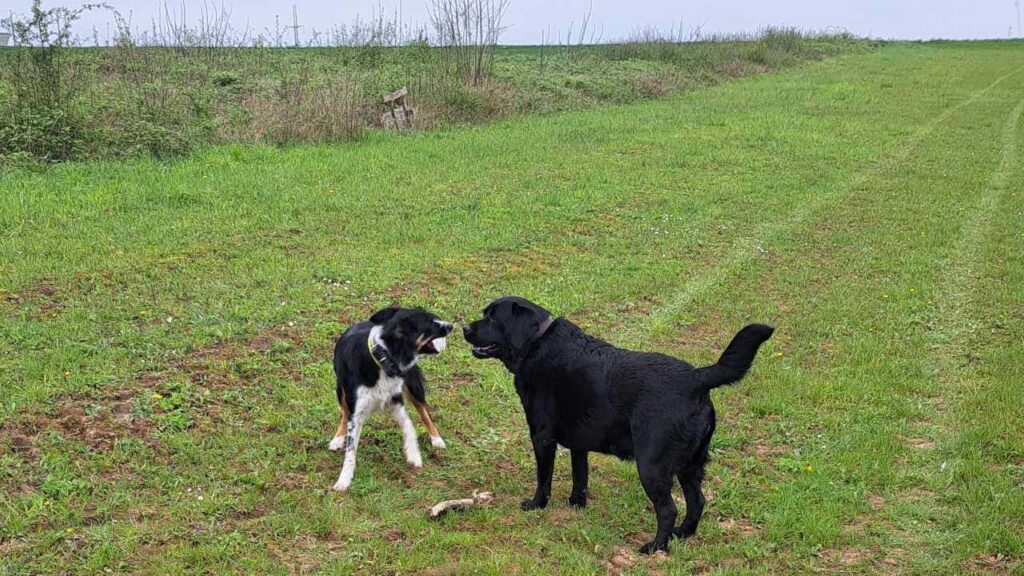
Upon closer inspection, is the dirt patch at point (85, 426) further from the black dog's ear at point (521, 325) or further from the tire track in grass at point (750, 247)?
the tire track in grass at point (750, 247)

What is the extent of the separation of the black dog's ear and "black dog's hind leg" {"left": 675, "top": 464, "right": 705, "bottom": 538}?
1.12 m

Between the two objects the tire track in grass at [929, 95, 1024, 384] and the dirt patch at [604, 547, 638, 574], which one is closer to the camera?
the dirt patch at [604, 547, 638, 574]

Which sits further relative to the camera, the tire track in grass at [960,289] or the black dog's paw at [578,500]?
the tire track in grass at [960,289]

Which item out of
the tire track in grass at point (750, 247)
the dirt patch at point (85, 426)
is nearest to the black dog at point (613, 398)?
the dirt patch at point (85, 426)

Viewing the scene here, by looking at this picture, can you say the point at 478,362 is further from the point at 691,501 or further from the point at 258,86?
the point at 258,86

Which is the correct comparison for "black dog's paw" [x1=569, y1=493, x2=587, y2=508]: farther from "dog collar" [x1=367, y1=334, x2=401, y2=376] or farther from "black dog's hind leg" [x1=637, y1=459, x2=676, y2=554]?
"dog collar" [x1=367, y1=334, x2=401, y2=376]

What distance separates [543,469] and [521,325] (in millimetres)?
829

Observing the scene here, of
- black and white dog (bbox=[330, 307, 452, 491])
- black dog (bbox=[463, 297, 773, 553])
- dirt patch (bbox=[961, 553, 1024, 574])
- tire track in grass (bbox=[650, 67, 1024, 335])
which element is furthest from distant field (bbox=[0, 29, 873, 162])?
dirt patch (bbox=[961, 553, 1024, 574])

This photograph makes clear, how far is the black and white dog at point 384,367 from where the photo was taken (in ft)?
17.8

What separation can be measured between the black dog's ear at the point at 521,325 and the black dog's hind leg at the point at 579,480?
2.32ft

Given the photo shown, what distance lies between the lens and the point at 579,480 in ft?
16.8

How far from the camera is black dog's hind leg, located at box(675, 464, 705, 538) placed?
466 cm

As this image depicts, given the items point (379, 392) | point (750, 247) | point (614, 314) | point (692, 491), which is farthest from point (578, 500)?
point (750, 247)

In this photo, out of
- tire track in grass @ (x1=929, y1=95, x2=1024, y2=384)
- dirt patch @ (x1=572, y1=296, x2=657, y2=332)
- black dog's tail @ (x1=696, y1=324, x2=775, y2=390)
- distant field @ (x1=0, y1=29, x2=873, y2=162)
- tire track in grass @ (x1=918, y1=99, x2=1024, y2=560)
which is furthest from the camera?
distant field @ (x1=0, y1=29, x2=873, y2=162)
